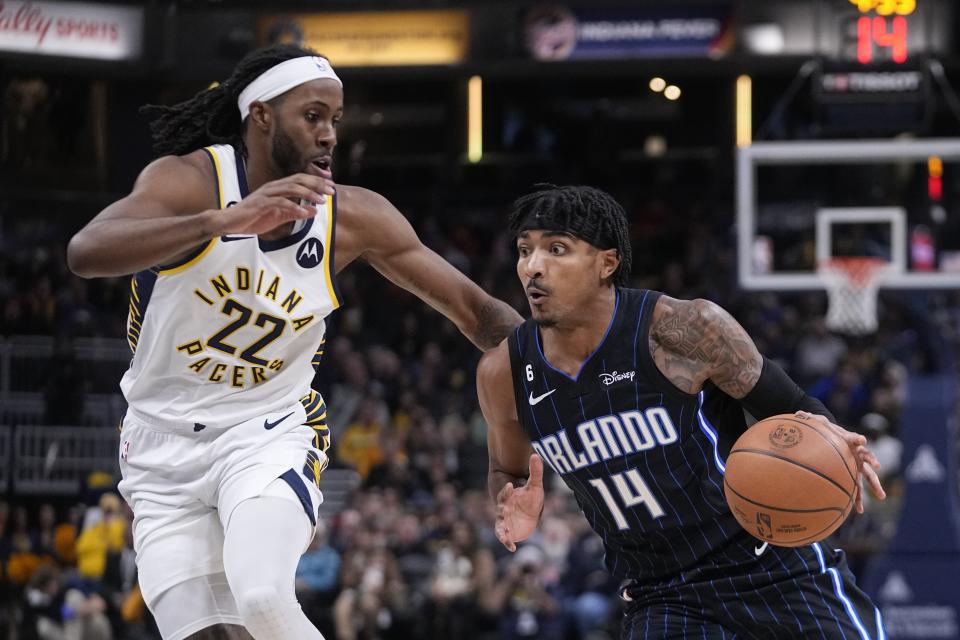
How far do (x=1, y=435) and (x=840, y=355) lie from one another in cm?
860

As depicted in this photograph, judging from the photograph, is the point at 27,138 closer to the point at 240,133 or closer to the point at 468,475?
the point at 468,475

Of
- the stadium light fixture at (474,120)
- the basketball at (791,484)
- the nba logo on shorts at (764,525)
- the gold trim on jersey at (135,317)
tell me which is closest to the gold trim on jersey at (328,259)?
the gold trim on jersey at (135,317)

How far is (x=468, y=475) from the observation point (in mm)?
14352

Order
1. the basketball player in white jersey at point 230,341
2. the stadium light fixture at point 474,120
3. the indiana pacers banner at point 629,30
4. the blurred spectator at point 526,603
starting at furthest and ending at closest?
the stadium light fixture at point 474,120 < the indiana pacers banner at point 629,30 < the blurred spectator at point 526,603 < the basketball player in white jersey at point 230,341

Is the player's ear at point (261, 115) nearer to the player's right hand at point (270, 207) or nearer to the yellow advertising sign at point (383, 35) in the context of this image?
the player's right hand at point (270, 207)

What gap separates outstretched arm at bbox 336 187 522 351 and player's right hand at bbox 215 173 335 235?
69 cm

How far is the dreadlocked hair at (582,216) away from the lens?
4.36 metres

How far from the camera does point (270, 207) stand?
3.72 m

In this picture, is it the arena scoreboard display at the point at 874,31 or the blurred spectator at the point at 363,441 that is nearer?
the arena scoreboard display at the point at 874,31

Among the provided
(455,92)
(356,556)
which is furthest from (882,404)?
(455,92)

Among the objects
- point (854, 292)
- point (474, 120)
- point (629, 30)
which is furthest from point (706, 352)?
point (474, 120)

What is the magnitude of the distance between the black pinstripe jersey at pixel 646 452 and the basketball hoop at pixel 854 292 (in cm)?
780

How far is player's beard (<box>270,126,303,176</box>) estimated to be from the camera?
4.25 m

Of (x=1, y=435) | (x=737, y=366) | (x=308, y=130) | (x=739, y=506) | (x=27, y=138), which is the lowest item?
(x=1, y=435)
